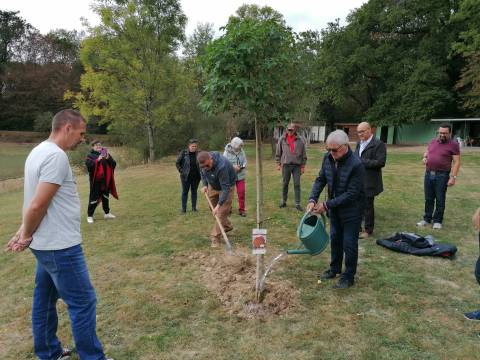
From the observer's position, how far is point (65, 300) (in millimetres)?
2900

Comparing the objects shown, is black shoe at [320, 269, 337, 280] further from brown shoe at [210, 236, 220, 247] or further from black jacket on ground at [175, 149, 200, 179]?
black jacket on ground at [175, 149, 200, 179]

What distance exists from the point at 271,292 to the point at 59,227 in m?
2.56

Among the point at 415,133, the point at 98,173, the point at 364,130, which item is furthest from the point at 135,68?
the point at 415,133

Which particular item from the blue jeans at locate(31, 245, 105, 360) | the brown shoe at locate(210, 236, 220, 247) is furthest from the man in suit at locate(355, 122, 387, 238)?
the blue jeans at locate(31, 245, 105, 360)

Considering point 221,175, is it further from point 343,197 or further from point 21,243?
point 21,243

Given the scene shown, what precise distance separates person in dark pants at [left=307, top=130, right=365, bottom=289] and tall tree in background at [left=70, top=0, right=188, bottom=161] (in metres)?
20.8

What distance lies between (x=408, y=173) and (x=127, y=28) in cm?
→ 1863

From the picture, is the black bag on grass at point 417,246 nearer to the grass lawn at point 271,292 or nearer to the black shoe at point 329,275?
the grass lawn at point 271,292

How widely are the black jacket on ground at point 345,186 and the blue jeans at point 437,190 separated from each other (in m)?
2.87

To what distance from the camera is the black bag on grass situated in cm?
562

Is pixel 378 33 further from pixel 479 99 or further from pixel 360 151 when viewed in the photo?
pixel 360 151

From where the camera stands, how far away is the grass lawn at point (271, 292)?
3.54 metres

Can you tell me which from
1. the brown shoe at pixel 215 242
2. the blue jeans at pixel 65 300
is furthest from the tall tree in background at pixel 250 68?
the brown shoe at pixel 215 242

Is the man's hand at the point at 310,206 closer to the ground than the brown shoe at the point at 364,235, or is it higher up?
higher up
